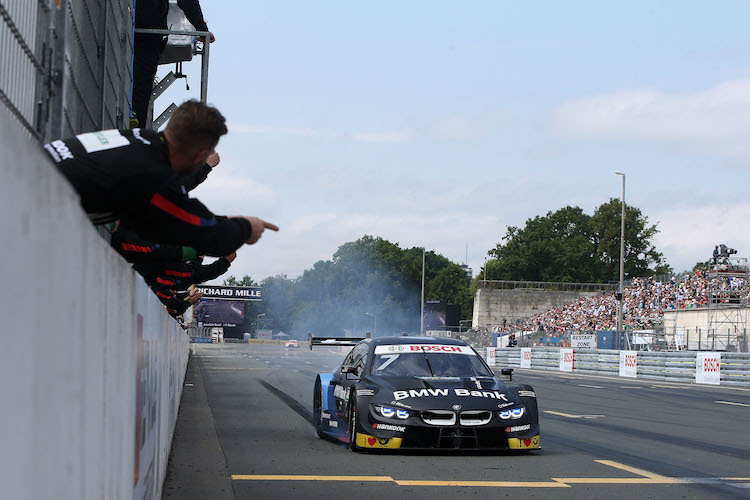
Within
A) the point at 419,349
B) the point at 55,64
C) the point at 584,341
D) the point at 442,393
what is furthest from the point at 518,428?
the point at 584,341

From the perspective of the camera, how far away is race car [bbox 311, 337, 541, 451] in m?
9.65

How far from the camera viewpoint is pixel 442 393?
Answer: 9859 mm

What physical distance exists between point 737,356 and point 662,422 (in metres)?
14.7

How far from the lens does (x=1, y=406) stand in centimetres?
162

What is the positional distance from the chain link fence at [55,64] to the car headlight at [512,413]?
185 inches

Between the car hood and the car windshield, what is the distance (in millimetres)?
254

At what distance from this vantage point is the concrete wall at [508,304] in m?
79.7

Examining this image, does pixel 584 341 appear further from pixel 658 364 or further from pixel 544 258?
pixel 544 258

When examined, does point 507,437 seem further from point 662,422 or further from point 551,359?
point 551,359

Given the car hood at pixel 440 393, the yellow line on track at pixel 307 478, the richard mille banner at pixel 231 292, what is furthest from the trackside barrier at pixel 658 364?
the richard mille banner at pixel 231 292

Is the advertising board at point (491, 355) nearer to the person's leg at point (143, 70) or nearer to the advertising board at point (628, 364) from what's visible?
the advertising board at point (628, 364)

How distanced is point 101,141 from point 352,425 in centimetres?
664

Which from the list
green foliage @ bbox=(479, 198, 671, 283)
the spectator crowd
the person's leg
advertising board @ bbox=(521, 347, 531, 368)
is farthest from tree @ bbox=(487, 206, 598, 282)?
the person's leg

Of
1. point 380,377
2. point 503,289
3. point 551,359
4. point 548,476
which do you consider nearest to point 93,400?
point 548,476
